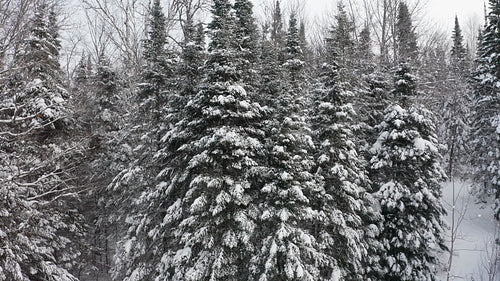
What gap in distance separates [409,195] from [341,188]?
12.6 ft

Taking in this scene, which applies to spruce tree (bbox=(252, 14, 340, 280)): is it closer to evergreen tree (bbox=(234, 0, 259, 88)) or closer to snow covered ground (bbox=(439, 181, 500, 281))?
evergreen tree (bbox=(234, 0, 259, 88))

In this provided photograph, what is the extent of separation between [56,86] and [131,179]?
5.39m

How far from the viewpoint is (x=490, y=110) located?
62.6 feet

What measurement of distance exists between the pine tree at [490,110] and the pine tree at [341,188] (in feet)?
25.5

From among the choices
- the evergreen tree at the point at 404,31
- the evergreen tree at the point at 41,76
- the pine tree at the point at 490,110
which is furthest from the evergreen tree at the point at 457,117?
the evergreen tree at the point at 41,76

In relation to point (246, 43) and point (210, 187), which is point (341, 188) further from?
point (246, 43)

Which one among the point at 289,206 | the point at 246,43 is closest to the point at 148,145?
the point at 246,43

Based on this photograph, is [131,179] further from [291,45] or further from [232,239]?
[291,45]

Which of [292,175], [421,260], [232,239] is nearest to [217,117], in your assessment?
[292,175]

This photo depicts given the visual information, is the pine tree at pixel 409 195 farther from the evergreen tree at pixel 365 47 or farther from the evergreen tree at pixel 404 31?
the evergreen tree at pixel 404 31

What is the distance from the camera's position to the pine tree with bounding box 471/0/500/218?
19719 millimetres

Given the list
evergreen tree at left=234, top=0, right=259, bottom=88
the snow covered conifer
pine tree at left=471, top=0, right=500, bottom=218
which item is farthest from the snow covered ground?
evergreen tree at left=234, top=0, right=259, bottom=88

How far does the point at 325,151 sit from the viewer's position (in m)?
14.2

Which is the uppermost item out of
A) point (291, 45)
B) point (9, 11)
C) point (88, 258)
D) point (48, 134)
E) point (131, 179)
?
point (291, 45)
